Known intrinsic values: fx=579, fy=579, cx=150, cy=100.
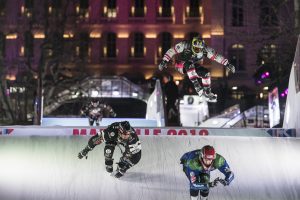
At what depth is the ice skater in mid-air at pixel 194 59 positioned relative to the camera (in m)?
13.6

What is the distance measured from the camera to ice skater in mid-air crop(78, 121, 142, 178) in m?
11.3

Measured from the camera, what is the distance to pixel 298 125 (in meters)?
13.3

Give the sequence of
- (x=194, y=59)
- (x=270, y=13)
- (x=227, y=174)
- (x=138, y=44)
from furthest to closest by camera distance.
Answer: (x=138, y=44), (x=270, y=13), (x=194, y=59), (x=227, y=174)

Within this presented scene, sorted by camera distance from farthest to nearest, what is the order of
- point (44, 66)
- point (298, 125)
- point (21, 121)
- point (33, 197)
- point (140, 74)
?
1. point (140, 74)
2. point (44, 66)
3. point (21, 121)
4. point (298, 125)
5. point (33, 197)

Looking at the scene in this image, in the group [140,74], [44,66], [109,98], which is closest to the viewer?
[44,66]

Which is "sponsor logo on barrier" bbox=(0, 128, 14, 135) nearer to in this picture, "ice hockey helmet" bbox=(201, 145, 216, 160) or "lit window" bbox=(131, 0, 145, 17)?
"ice hockey helmet" bbox=(201, 145, 216, 160)

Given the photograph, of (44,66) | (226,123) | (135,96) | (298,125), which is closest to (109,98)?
(135,96)

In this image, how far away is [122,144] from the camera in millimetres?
11477

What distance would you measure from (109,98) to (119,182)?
32889 millimetres

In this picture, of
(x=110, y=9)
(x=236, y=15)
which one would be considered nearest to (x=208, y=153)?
(x=236, y=15)

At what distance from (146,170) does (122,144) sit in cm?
75

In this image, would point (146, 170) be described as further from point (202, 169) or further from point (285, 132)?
point (285, 132)

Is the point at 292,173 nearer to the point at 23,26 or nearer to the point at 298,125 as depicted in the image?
the point at 298,125

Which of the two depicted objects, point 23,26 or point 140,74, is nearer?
point 23,26
